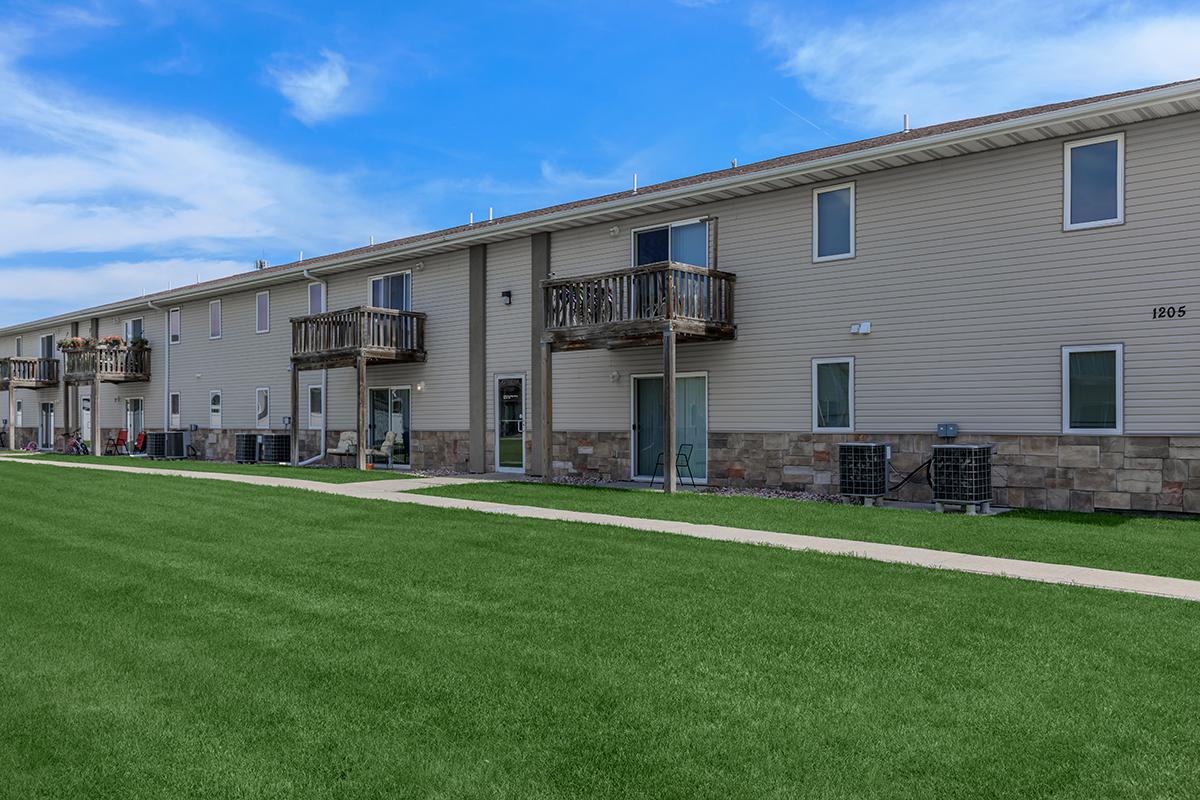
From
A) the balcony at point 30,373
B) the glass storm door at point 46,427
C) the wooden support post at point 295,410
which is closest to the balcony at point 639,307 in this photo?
the wooden support post at point 295,410

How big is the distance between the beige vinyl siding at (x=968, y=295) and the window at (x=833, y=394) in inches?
6.5

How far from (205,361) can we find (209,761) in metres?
26.7

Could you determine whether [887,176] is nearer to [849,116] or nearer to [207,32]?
[849,116]

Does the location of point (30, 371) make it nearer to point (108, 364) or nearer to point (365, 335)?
point (108, 364)

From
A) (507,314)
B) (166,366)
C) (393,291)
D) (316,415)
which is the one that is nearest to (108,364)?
(166,366)

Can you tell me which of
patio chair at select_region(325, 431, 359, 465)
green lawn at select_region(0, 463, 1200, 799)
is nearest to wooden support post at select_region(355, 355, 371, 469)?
patio chair at select_region(325, 431, 359, 465)

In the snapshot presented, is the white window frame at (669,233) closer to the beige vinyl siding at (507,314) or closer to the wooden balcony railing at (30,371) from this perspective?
the beige vinyl siding at (507,314)

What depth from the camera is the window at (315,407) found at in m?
23.5

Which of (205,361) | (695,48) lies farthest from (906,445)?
(205,361)

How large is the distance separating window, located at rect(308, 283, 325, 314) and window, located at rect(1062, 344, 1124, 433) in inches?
707

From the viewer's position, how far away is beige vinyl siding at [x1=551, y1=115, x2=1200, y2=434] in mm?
11516

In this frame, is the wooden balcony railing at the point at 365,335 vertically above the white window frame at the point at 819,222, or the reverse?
the white window frame at the point at 819,222

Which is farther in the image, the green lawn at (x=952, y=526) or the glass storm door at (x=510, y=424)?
the glass storm door at (x=510, y=424)

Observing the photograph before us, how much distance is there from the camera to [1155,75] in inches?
526
